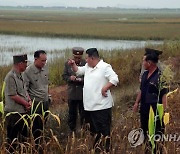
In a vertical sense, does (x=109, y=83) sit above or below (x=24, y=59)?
below

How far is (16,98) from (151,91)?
1507 mm

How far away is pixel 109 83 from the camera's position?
175 inches

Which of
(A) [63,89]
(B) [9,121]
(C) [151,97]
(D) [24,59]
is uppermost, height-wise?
(D) [24,59]

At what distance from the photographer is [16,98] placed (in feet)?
13.8

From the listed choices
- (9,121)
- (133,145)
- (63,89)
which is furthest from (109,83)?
(63,89)

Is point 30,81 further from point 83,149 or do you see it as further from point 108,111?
point 83,149

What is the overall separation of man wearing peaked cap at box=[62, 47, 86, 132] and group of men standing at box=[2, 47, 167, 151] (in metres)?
0.04

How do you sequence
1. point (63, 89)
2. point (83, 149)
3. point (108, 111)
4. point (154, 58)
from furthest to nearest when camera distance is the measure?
1. point (63, 89)
2. point (108, 111)
3. point (154, 58)
4. point (83, 149)

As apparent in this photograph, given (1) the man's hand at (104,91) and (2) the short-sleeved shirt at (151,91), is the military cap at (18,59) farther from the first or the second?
(2) the short-sleeved shirt at (151,91)

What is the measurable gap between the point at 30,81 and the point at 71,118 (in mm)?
1008

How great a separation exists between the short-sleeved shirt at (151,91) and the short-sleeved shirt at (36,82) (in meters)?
1.32

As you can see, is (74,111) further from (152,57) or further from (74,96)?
(152,57)

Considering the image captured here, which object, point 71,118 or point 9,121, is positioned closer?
point 9,121

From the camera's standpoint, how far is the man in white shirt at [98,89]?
448 centimetres
